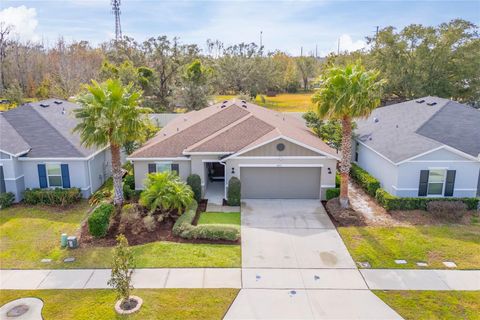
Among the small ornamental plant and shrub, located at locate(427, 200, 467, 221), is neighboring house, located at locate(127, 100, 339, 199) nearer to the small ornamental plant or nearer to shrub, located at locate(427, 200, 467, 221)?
shrub, located at locate(427, 200, 467, 221)

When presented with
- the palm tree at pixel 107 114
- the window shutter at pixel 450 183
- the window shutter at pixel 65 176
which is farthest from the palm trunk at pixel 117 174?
the window shutter at pixel 450 183

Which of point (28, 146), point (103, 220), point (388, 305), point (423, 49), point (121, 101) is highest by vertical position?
point (423, 49)

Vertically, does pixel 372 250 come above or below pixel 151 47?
below

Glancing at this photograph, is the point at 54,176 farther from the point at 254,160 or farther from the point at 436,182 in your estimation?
the point at 436,182

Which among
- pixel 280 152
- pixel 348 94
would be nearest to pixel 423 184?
pixel 348 94

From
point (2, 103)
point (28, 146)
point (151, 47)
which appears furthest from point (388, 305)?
point (2, 103)

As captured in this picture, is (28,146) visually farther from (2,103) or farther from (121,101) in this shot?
(2,103)

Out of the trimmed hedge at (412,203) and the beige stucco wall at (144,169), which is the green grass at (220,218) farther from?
the trimmed hedge at (412,203)
